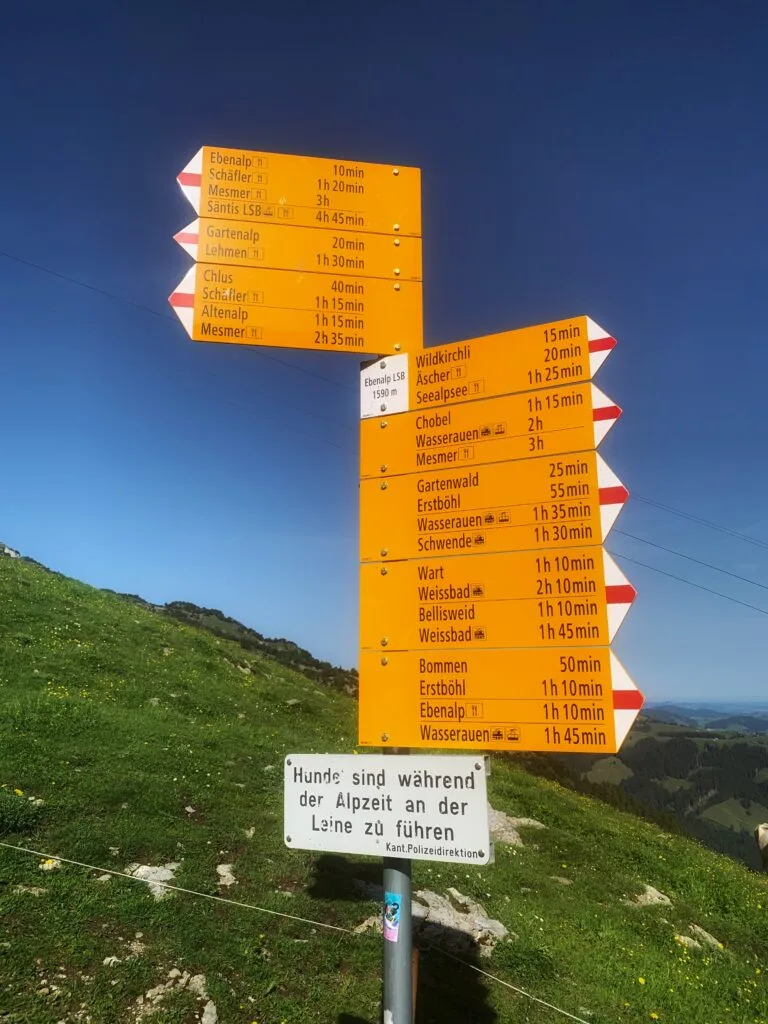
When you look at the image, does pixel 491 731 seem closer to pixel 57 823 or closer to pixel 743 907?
pixel 57 823

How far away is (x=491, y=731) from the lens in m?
3.83

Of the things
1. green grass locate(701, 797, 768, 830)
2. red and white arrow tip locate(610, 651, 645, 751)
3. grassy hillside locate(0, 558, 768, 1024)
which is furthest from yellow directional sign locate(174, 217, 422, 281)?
green grass locate(701, 797, 768, 830)

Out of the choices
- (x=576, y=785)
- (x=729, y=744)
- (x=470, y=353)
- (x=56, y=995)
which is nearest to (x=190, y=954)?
(x=56, y=995)

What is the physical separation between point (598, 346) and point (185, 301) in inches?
113

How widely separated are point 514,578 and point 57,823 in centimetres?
735

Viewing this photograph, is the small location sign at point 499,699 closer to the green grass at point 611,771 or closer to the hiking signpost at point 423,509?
the hiking signpost at point 423,509

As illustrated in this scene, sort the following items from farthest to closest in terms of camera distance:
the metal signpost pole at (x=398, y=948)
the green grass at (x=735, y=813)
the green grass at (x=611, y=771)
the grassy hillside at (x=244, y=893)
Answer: the green grass at (x=735, y=813)
the green grass at (x=611, y=771)
the grassy hillside at (x=244, y=893)
the metal signpost pole at (x=398, y=948)

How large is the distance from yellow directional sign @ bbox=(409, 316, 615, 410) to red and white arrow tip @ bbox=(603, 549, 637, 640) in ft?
3.93

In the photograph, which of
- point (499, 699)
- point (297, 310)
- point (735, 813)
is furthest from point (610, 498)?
point (735, 813)

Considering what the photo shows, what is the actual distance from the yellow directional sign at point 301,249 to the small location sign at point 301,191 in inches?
2.9

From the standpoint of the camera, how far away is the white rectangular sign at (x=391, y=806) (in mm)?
3705

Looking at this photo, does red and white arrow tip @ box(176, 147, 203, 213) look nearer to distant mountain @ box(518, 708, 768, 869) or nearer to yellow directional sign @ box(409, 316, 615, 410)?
yellow directional sign @ box(409, 316, 615, 410)

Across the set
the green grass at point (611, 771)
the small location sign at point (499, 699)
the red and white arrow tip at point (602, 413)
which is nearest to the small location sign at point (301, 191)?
the red and white arrow tip at point (602, 413)

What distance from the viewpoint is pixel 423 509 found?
434 cm
